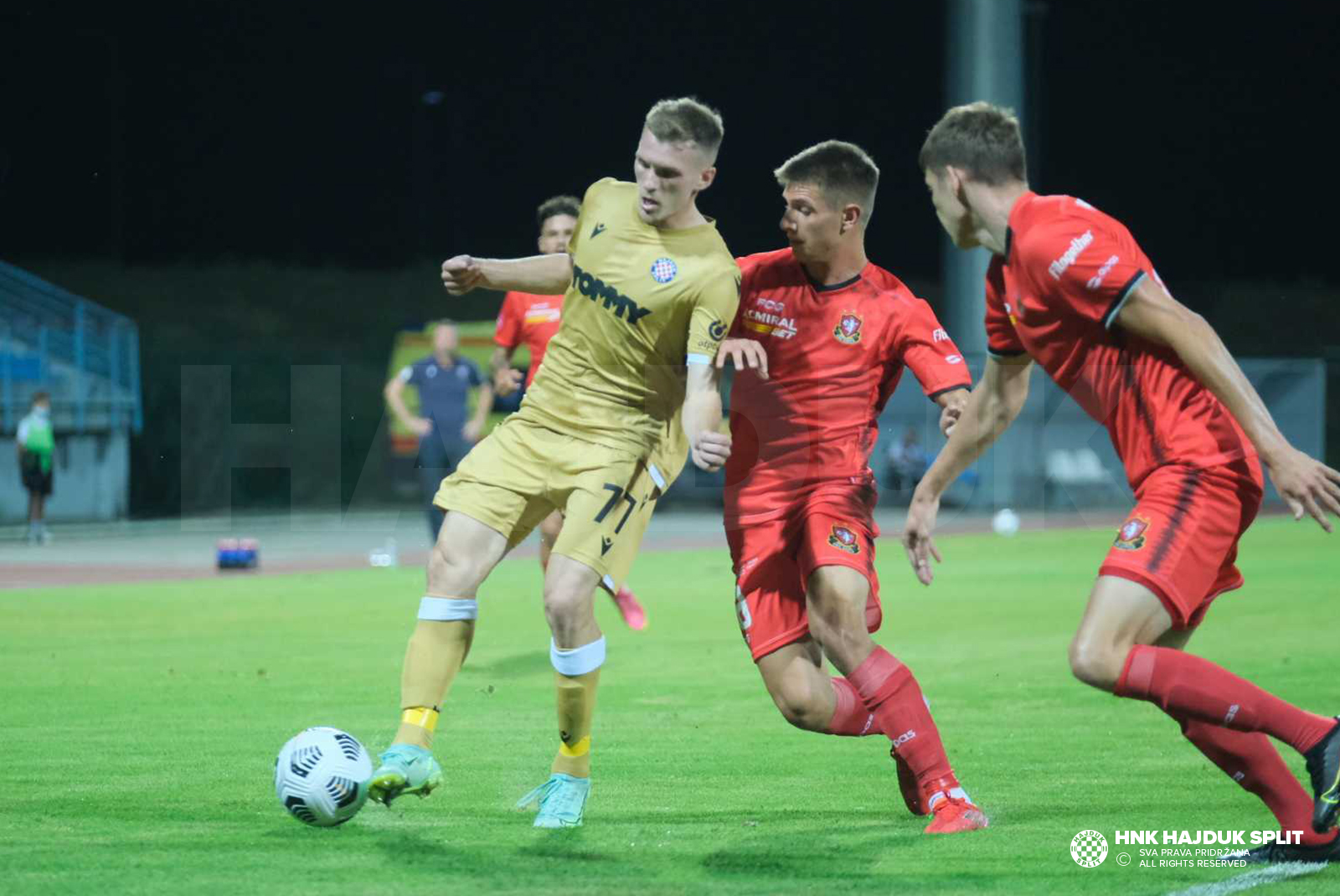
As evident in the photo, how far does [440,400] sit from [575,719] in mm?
10110

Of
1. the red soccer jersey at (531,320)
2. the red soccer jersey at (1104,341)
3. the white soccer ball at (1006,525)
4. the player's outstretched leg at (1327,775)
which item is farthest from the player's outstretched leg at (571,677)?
the white soccer ball at (1006,525)

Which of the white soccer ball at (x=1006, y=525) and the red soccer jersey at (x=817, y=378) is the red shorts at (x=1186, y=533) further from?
the white soccer ball at (x=1006, y=525)

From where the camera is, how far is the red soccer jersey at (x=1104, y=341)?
496cm

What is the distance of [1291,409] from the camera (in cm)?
3303

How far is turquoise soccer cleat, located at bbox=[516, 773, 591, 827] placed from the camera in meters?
5.75

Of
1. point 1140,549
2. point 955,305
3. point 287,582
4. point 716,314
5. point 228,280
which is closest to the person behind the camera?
point 1140,549

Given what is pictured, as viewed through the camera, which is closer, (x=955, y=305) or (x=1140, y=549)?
(x=1140, y=549)

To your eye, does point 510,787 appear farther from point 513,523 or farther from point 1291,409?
point 1291,409

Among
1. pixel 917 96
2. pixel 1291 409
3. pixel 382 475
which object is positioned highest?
pixel 917 96

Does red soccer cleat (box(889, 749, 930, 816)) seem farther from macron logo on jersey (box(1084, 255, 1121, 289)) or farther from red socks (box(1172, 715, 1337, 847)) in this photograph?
macron logo on jersey (box(1084, 255, 1121, 289))

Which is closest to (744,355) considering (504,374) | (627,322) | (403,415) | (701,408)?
(701,408)

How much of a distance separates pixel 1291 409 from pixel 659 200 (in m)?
29.7

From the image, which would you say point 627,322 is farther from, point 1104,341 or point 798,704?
point 1104,341

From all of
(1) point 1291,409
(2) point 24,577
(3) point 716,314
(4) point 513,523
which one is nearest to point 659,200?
(3) point 716,314
